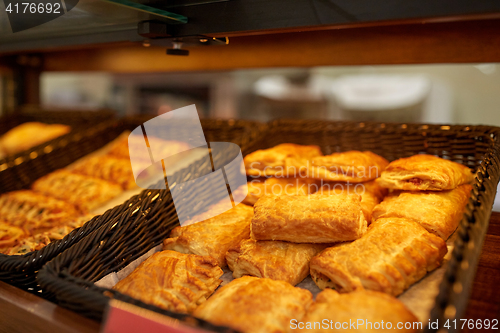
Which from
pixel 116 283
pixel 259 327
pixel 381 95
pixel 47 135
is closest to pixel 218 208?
pixel 116 283

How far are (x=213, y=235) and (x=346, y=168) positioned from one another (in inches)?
26.8

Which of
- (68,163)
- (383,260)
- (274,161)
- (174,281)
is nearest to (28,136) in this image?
(68,163)

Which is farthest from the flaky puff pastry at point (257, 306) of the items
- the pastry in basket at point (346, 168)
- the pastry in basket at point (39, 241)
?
the pastry in basket at point (39, 241)

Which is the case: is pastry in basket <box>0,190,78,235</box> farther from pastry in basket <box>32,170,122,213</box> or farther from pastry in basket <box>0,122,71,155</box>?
pastry in basket <box>0,122,71,155</box>

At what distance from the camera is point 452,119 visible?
5023 millimetres

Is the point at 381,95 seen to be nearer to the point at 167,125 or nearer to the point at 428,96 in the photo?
the point at 428,96

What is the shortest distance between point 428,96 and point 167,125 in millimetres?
4077

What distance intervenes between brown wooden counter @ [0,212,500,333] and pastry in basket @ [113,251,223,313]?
17 centimetres

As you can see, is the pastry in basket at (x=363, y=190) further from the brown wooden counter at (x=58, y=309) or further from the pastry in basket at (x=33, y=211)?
the pastry in basket at (x=33, y=211)

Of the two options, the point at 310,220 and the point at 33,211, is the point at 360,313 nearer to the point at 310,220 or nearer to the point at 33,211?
the point at 310,220

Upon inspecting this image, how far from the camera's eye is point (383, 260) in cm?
112

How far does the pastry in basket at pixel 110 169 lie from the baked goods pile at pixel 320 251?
1.07 m

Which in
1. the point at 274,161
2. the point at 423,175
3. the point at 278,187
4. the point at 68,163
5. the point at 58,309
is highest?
the point at 423,175

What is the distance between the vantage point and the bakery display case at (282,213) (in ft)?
3.26
